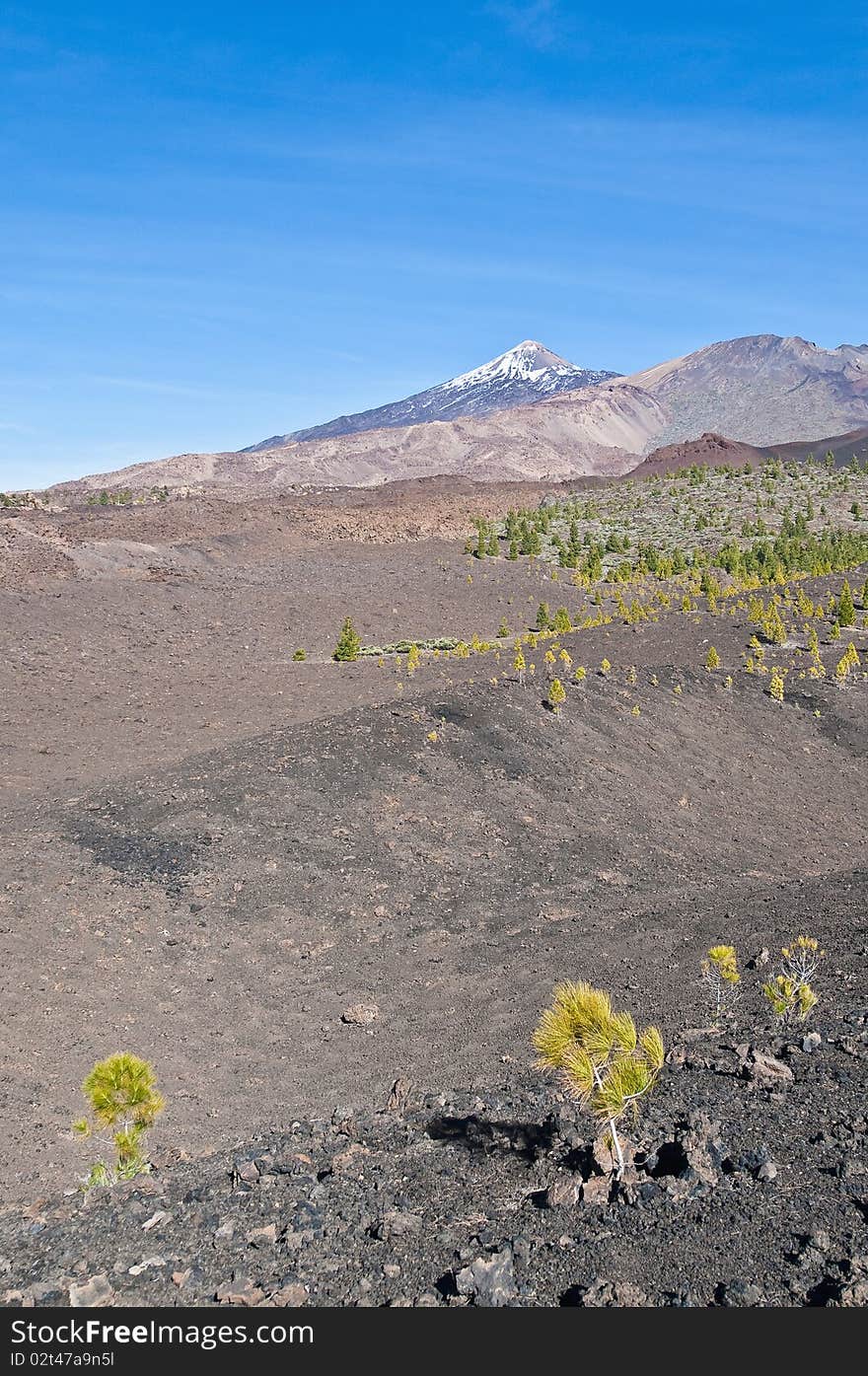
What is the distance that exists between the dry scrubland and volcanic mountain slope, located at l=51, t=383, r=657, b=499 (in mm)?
98850

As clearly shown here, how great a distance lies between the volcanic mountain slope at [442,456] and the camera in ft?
415

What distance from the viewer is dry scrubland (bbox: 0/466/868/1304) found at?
5.20m

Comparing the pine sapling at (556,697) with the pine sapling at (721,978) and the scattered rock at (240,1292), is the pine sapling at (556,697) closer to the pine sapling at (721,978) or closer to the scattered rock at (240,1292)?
the pine sapling at (721,978)

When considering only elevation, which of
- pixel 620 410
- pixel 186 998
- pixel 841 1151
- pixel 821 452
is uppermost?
pixel 620 410

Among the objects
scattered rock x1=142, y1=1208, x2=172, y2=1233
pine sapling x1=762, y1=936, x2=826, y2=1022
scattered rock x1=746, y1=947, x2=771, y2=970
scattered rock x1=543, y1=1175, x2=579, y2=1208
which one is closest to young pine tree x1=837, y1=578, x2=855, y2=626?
pine sapling x1=762, y1=936, x2=826, y2=1022

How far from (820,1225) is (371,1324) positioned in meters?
2.36

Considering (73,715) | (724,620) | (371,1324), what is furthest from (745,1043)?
(724,620)

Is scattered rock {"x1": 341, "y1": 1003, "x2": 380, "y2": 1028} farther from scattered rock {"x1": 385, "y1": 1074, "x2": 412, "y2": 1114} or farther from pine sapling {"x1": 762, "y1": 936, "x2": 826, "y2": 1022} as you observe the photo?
pine sapling {"x1": 762, "y1": 936, "x2": 826, "y2": 1022}

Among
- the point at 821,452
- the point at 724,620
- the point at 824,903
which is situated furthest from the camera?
the point at 821,452

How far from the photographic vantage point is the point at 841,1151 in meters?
5.56

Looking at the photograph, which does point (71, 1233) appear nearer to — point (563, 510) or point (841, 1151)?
point (841, 1151)

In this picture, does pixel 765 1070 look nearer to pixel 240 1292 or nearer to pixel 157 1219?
pixel 240 1292

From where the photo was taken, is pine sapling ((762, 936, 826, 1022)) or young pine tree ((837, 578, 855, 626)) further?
young pine tree ((837, 578, 855, 626))

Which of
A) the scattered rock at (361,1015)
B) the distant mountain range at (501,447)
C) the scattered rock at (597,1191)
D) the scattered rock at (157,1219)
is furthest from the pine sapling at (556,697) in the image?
the distant mountain range at (501,447)
